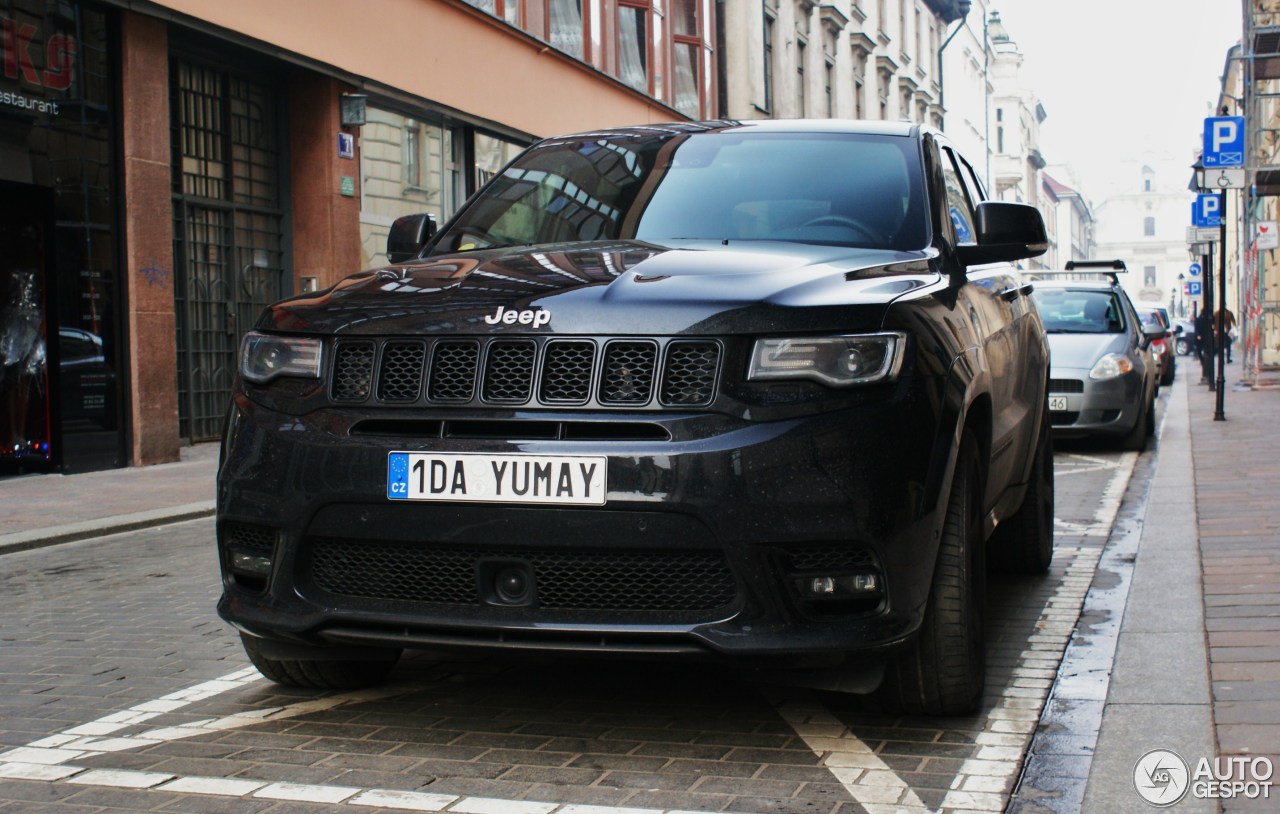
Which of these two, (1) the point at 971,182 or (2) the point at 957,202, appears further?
(1) the point at 971,182

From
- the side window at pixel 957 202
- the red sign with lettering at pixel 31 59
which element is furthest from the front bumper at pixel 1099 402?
the red sign with lettering at pixel 31 59

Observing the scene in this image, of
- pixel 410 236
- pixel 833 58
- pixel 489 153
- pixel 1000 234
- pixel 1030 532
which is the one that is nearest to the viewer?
pixel 1000 234

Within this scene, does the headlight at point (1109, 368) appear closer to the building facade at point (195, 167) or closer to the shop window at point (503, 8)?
the building facade at point (195, 167)

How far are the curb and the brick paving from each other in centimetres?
613

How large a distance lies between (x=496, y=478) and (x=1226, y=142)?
53.8ft

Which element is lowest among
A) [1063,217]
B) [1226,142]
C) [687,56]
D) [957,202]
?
[957,202]

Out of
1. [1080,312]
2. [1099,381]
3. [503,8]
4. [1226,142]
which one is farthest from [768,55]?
[1099,381]

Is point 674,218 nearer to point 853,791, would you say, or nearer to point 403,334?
point 403,334

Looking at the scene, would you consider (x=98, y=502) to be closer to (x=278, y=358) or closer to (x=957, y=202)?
(x=957, y=202)

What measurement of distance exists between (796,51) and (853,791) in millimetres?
34920

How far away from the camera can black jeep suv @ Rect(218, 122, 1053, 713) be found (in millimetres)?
3559

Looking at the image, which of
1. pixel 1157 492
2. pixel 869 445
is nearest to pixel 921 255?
pixel 869 445

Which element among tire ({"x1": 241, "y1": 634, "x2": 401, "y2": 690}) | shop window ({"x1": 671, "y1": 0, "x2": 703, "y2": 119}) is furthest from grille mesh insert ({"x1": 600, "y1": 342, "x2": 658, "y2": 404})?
shop window ({"x1": 671, "y1": 0, "x2": 703, "y2": 119})

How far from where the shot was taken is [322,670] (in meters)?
4.54
